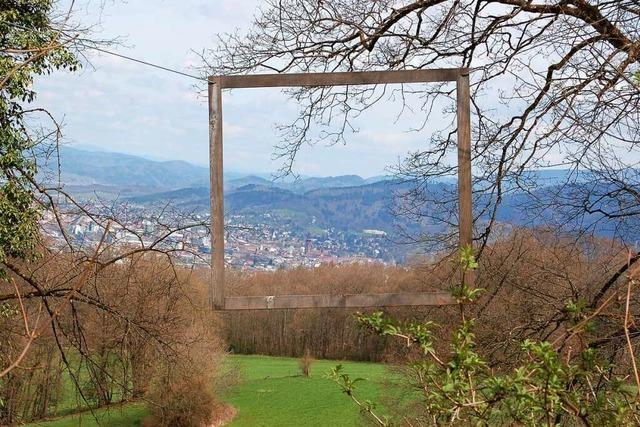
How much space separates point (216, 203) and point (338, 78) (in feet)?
2.69

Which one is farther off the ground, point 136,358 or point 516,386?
point 516,386

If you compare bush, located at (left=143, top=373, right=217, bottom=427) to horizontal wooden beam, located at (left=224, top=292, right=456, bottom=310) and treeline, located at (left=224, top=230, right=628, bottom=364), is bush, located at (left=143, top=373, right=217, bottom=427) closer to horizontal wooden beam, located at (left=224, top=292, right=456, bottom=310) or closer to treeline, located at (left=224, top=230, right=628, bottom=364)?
treeline, located at (left=224, top=230, right=628, bottom=364)

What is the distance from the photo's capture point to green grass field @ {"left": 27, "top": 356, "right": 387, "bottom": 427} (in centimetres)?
2442

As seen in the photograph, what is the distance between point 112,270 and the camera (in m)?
7.28

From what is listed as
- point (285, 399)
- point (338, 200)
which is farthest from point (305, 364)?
point (338, 200)

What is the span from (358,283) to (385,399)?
865 centimetres

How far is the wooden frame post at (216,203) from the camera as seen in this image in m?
3.41

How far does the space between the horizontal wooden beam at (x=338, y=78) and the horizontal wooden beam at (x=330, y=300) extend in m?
0.99

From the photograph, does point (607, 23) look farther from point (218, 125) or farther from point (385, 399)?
point (385, 399)

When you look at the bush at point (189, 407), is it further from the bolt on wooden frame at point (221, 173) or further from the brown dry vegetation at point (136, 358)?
the bolt on wooden frame at point (221, 173)

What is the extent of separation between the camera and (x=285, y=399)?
93.6 feet

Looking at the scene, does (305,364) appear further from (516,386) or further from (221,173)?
(516,386)

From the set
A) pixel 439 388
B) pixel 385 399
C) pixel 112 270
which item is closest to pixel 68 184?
pixel 112 270

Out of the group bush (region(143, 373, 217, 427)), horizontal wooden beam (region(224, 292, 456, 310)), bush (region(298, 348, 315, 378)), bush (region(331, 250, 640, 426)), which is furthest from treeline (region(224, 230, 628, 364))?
bush (region(298, 348, 315, 378))
